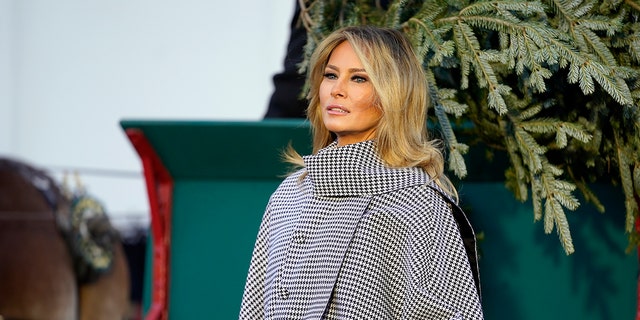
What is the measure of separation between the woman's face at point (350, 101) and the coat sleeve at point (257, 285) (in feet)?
0.98

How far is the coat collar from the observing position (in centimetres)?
213

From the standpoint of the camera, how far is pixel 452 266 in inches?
81.0

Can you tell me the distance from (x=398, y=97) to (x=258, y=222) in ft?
2.75

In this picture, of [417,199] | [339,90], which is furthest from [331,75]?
[417,199]

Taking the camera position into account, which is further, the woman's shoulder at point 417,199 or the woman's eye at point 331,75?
the woman's eye at point 331,75

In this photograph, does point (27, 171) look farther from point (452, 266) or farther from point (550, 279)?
point (452, 266)

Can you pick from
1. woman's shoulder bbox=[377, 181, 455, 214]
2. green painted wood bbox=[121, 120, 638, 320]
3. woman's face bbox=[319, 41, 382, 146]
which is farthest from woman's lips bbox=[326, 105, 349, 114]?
green painted wood bbox=[121, 120, 638, 320]

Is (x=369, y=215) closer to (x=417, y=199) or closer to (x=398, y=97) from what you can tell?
(x=417, y=199)

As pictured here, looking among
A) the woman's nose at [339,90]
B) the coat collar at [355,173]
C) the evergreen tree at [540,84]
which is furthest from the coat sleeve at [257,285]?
the evergreen tree at [540,84]

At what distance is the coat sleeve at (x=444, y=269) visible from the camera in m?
2.03

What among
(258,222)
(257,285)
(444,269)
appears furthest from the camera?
(258,222)

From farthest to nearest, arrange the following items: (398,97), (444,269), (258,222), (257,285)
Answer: (258,222) < (257,285) < (398,97) < (444,269)

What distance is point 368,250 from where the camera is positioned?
2.07 metres

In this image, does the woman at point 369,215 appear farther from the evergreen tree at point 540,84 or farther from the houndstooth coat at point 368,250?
the evergreen tree at point 540,84
